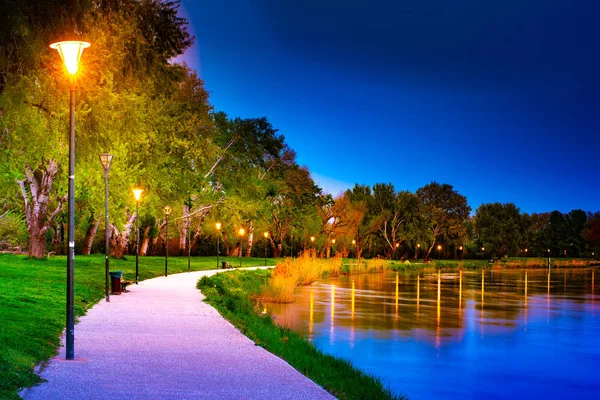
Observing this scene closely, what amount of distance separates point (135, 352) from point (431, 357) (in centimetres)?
1019

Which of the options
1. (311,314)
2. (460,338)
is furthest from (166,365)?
(311,314)

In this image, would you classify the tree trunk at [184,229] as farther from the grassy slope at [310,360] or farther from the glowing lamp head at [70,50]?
the glowing lamp head at [70,50]

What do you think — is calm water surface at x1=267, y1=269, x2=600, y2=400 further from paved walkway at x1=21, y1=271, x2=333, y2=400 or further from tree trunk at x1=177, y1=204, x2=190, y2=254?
tree trunk at x1=177, y1=204, x2=190, y2=254

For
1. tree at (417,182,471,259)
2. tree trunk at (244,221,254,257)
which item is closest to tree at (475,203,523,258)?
tree at (417,182,471,259)

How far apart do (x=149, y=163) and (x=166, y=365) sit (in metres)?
30.7

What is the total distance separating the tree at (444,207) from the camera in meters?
102

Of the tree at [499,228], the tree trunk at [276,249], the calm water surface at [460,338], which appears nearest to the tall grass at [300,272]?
the calm water surface at [460,338]

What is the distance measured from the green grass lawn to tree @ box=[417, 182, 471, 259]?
2897 inches

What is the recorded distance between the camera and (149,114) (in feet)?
115

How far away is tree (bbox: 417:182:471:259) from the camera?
336ft

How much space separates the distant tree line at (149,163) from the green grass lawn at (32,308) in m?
4.14

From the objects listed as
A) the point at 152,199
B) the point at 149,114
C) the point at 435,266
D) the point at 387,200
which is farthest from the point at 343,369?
the point at 387,200

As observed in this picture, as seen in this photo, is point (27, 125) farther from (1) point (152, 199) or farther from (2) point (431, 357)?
(1) point (152, 199)

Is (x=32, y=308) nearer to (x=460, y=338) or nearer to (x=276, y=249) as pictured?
(x=460, y=338)
